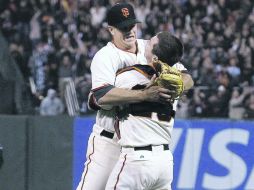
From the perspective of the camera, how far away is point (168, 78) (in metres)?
5.48

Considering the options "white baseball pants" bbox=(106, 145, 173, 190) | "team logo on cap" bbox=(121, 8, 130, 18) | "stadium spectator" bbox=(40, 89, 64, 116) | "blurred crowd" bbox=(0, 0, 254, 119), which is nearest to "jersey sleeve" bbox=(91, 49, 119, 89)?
"team logo on cap" bbox=(121, 8, 130, 18)

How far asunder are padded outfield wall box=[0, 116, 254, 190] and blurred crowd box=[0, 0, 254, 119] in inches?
115

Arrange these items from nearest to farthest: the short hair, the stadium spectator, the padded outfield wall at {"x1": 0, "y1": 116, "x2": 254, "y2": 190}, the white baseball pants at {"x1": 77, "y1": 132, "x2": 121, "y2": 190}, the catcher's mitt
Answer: the catcher's mitt, the short hair, the white baseball pants at {"x1": 77, "y1": 132, "x2": 121, "y2": 190}, the padded outfield wall at {"x1": 0, "y1": 116, "x2": 254, "y2": 190}, the stadium spectator

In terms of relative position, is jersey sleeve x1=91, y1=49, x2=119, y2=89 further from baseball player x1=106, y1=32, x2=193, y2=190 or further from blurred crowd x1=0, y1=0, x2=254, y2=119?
blurred crowd x1=0, y1=0, x2=254, y2=119

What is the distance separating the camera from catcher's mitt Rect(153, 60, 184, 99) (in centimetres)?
549

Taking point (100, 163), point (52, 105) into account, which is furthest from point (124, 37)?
point (52, 105)

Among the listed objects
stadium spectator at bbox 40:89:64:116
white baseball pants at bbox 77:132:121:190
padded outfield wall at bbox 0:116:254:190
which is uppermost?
white baseball pants at bbox 77:132:121:190

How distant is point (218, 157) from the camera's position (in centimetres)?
962

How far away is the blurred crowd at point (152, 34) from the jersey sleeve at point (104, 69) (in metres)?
6.85

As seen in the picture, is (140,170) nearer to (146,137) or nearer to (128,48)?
(146,137)

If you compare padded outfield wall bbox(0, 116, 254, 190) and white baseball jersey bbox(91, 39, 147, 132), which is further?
padded outfield wall bbox(0, 116, 254, 190)

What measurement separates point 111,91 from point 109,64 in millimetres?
249

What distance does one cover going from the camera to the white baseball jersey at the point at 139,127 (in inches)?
223

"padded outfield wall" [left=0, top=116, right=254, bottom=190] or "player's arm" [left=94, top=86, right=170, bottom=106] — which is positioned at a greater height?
"player's arm" [left=94, top=86, right=170, bottom=106]
